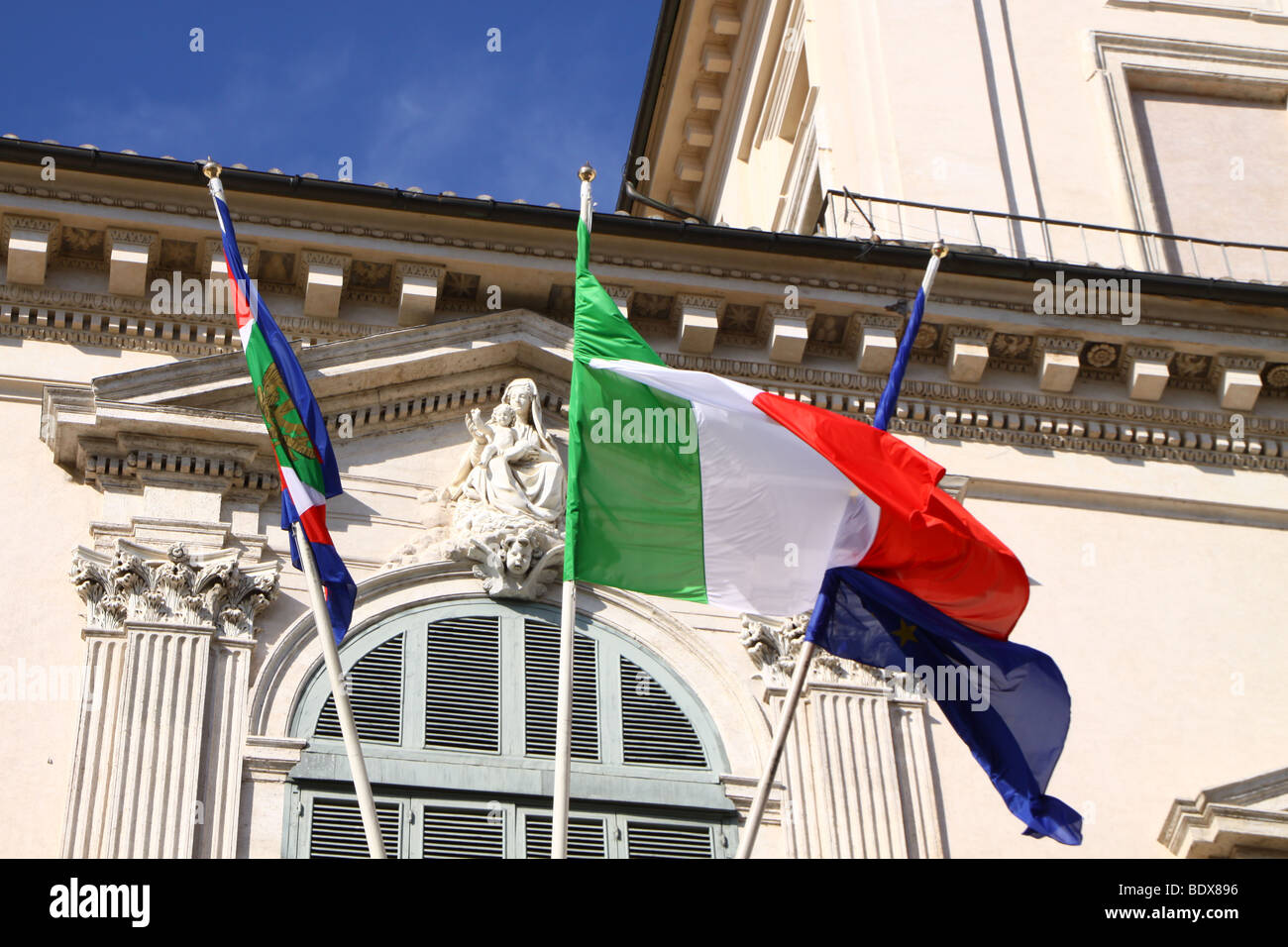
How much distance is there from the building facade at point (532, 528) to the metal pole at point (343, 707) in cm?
138

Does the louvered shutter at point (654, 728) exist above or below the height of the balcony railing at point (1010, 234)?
below

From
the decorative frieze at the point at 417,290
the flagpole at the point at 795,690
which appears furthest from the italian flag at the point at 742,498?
the decorative frieze at the point at 417,290

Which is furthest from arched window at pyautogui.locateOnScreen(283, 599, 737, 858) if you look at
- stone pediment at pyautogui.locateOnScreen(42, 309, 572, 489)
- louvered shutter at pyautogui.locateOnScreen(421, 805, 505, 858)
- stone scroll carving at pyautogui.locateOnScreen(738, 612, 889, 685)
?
stone pediment at pyautogui.locateOnScreen(42, 309, 572, 489)

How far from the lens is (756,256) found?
16328 mm

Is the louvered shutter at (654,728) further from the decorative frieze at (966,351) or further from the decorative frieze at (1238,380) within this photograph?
the decorative frieze at (1238,380)

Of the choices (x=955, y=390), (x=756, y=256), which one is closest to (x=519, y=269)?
(x=756, y=256)

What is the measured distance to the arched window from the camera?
42.7 ft

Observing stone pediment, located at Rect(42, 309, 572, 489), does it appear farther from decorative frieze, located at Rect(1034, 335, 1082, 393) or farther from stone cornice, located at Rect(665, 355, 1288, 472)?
decorative frieze, located at Rect(1034, 335, 1082, 393)

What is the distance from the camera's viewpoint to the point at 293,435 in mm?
12758

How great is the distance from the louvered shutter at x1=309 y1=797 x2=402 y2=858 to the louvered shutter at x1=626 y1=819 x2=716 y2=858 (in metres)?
→ 1.34

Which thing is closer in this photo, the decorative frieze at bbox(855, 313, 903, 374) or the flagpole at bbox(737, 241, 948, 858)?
the flagpole at bbox(737, 241, 948, 858)

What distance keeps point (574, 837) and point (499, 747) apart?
28.0 inches

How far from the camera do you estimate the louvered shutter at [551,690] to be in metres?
13.6

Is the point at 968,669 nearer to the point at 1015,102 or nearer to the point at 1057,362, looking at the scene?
the point at 1057,362
